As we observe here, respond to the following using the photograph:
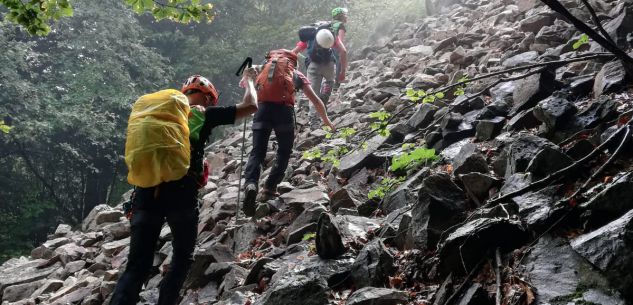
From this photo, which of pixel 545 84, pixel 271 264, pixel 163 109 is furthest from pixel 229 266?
pixel 545 84

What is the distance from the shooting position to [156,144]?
3.93 m

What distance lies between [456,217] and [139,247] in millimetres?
2685

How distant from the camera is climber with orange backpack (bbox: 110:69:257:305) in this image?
13.0 ft

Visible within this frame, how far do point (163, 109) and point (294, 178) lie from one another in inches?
174

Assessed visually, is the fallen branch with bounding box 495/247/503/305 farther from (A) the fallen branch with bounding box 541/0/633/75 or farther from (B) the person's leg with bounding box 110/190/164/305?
(B) the person's leg with bounding box 110/190/164/305

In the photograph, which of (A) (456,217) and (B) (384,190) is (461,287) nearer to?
(A) (456,217)

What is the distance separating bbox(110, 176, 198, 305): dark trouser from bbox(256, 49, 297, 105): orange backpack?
8.37ft

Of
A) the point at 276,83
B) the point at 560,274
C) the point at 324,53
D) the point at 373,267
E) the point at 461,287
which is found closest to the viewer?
the point at 560,274

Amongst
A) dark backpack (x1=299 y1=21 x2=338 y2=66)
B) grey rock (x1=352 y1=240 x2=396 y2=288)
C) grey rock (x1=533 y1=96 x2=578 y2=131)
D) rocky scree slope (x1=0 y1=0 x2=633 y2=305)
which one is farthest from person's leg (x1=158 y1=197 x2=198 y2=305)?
dark backpack (x1=299 y1=21 x2=338 y2=66)

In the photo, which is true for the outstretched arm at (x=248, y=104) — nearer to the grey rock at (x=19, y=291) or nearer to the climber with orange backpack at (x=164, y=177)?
the climber with orange backpack at (x=164, y=177)

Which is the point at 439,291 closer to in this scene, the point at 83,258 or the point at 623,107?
the point at 623,107

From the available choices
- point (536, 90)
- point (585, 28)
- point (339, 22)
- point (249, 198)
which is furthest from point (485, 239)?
point (339, 22)

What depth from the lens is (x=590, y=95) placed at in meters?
5.16

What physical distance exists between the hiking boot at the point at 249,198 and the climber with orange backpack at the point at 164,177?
169 cm
